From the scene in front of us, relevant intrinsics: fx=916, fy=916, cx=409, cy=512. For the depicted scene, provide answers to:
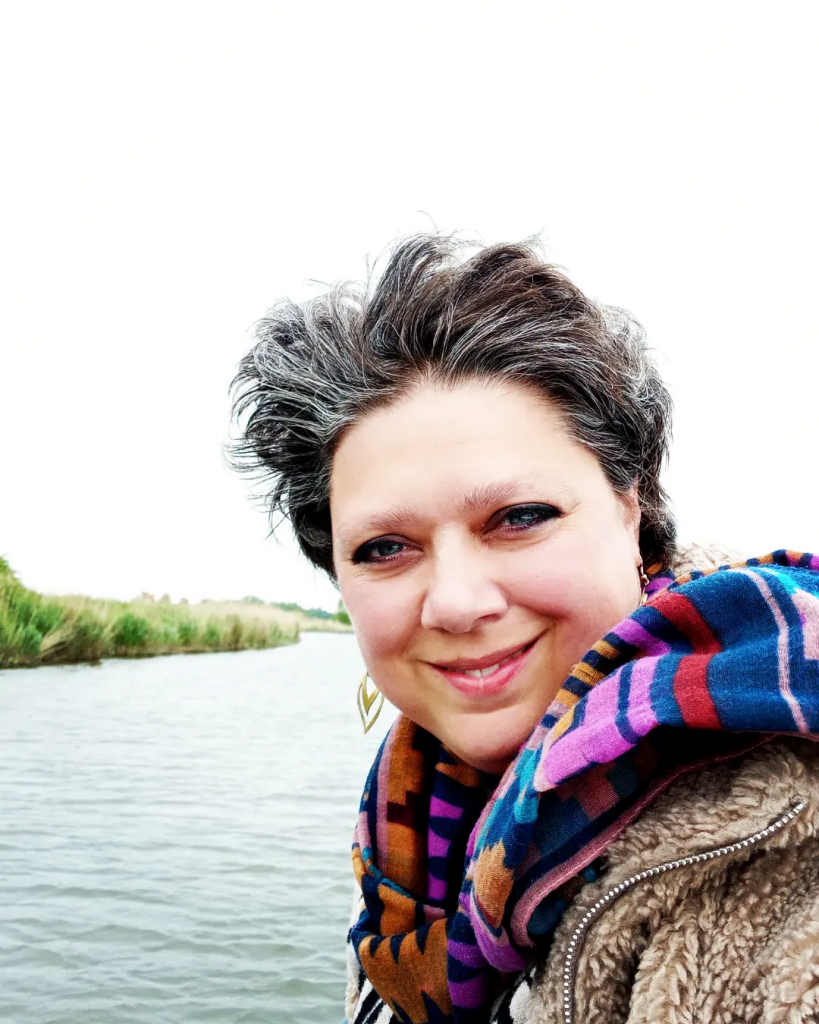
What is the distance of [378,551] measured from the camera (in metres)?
1.38

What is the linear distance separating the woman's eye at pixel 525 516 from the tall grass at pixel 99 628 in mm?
7144

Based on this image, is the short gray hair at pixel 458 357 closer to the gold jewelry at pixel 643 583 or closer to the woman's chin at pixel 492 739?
the gold jewelry at pixel 643 583

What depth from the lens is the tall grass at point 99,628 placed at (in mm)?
7766

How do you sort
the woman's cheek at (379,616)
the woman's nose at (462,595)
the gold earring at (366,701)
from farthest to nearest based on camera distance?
1. the gold earring at (366,701)
2. the woman's cheek at (379,616)
3. the woman's nose at (462,595)

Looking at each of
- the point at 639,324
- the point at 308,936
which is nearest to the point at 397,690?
the point at 639,324

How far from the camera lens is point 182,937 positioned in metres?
3.21

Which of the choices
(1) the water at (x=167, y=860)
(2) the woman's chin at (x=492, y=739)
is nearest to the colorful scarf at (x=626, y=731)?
(2) the woman's chin at (x=492, y=739)

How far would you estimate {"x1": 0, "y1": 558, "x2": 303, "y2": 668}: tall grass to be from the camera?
7766 millimetres

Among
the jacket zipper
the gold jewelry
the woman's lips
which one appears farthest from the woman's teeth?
the jacket zipper

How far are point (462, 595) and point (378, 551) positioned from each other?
19 cm

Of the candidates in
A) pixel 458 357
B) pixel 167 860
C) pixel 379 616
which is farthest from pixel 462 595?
pixel 167 860

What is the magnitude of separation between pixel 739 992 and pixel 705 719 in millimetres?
250

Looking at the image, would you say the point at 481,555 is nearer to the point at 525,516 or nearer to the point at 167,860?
the point at 525,516

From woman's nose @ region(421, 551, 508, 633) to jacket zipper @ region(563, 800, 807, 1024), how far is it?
428 mm
